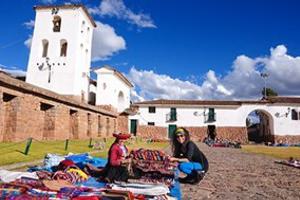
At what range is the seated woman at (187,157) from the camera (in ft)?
21.4

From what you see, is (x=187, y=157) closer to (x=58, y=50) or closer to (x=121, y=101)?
(x=58, y=50)

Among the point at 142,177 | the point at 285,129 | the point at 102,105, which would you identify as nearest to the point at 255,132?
the point at 285,129

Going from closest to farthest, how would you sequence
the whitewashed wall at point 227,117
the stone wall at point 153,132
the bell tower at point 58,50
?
the bell tower at point 58,50
the stone wall at point 153,132
the whitewashed wall at point 227,117

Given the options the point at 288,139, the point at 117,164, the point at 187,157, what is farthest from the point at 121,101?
Answer: the point at 117,164

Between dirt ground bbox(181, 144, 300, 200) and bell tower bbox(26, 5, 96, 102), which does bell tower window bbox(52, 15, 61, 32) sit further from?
dirt ground bbox(181, 144, 300, 200)

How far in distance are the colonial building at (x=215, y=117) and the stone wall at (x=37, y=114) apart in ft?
55.7

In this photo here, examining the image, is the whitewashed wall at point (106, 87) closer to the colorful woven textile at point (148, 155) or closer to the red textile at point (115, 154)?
the colorful woven textile at point (148, 155)

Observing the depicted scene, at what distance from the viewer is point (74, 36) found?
31969mm

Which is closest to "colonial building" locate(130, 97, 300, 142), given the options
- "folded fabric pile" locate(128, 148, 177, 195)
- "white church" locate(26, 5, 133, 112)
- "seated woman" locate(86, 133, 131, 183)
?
"white church" locate(26, 5, 133, 112)

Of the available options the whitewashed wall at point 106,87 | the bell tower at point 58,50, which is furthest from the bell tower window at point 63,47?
the whitewashed wall at point 106,87

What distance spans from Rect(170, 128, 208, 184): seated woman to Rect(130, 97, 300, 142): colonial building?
32973 mm

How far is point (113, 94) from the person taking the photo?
35781 mm

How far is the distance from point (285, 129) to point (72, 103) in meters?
31.3

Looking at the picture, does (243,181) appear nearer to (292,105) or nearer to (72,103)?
(72,103)
